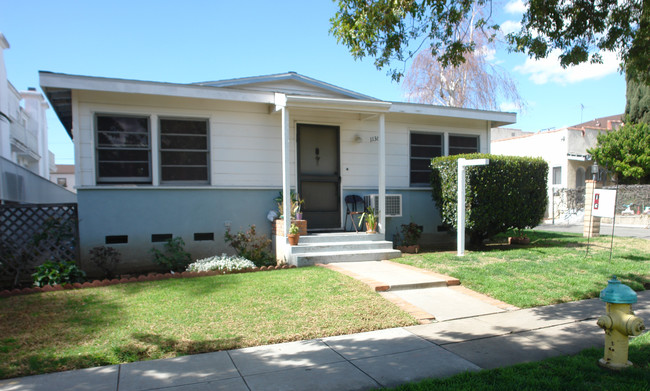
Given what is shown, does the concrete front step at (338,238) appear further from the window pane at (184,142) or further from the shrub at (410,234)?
the window pane at (184,142)

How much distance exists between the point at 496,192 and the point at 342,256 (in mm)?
3749

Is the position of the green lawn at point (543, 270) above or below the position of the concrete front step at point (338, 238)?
below

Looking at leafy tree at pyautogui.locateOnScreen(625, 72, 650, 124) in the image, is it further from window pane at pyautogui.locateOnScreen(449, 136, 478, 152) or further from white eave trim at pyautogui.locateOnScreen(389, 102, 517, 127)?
window pane at pyautogui.locateOnScreen(449, 136, 478, 152)

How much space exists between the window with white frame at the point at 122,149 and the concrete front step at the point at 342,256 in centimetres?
368

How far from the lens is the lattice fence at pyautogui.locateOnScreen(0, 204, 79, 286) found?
23.9 feet

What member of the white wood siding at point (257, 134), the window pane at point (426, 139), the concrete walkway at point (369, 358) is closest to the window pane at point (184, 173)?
the white wood siding at point (257, 134)

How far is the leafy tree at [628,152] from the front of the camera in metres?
21.5

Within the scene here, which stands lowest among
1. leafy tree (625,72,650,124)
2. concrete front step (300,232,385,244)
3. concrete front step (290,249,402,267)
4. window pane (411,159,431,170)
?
concrete front step (290,249,402,267)

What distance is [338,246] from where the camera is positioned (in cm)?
848

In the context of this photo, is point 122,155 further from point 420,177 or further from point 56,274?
point 420,177

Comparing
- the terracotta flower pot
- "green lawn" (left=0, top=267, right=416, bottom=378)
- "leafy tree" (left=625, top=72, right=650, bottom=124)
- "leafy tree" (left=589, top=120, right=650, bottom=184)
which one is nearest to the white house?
the terracotta flower pot

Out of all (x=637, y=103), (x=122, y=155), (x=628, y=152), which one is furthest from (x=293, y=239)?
(x=637, y=103)

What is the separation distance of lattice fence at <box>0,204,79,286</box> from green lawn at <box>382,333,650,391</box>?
7016 mm

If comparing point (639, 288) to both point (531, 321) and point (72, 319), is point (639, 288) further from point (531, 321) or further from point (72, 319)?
point (72, 319)
